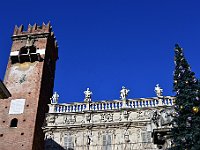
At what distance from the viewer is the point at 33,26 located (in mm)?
36719

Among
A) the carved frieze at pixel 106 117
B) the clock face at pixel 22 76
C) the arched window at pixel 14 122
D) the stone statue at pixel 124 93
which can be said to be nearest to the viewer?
the carved frieze at pixel 106 117

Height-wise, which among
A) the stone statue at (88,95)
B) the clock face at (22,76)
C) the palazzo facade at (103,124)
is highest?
the clock face at (22,76)

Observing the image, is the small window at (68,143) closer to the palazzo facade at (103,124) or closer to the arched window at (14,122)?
the palazzo facade at (103,124)

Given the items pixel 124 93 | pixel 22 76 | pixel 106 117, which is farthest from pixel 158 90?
pixel 22 76

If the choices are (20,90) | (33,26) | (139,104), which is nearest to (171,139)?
(139,104)

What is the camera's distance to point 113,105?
27.8 meters

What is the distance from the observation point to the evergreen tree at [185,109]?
12.4 meters

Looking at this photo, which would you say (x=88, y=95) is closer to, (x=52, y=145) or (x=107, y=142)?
(x=107, y=142)

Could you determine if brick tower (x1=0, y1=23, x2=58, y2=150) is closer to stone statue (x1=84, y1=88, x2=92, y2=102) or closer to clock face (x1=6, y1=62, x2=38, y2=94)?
clock face (x1=6, y1=62, x2=38, y2=94)

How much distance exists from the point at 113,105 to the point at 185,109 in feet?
49.1

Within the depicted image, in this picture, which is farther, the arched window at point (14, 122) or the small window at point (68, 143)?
the arched window at point (14, 122)

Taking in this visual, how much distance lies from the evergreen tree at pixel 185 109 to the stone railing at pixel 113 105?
12824 mm

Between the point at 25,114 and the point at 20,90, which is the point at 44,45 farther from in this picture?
the point at 25,114

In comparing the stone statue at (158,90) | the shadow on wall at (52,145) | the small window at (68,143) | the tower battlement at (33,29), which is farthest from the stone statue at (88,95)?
the tower battlement at (33,29)
